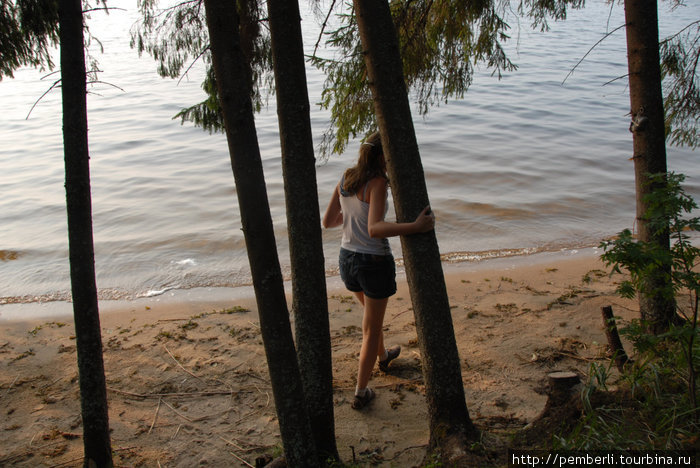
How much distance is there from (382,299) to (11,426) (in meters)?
3.14

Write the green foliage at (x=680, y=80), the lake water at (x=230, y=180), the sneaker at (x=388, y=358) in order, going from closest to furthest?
the sneaker at (x=388, y=358)
the green foliage at (x=680, y=80)
the lake water at (x=230, y=180)

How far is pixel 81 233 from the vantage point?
360 centimetres

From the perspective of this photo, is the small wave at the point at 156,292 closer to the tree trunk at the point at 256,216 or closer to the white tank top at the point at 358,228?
the white tank top at the point at 358,228

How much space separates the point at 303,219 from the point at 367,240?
1.06m

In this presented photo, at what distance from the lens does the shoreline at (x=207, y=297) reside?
26.1ft

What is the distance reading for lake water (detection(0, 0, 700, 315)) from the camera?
991 cm

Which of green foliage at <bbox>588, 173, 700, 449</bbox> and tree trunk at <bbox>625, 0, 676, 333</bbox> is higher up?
tree trunk at <bbox>625, 0, 676, 333</bbox>

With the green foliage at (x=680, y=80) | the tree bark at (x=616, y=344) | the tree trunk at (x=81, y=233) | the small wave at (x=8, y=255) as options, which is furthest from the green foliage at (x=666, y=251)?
the small wave at (x=8, y=255)

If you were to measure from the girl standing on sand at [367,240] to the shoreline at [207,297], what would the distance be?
3216 millimetres

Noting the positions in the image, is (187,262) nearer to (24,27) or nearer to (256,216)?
(24,27)

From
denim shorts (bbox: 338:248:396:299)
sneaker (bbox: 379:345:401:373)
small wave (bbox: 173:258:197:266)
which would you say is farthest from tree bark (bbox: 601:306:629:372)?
small wave (bbox: 173:258:197:266)

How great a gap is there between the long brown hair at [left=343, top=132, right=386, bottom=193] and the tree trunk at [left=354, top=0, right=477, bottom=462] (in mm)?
359

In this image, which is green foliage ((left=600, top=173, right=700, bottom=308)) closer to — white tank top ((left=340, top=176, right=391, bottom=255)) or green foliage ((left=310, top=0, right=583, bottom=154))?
white tank top ((left=340, top=176, right=391, bottom=255))

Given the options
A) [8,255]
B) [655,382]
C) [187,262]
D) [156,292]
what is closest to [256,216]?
[655,382]
